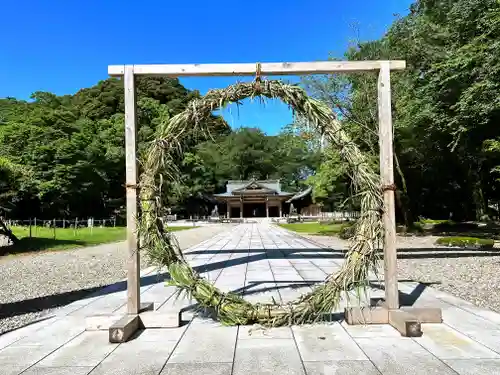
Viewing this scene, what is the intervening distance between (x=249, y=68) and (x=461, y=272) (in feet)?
20.8

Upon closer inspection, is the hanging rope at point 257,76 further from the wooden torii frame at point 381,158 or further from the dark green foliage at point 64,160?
the dark green foliage at point 64,160

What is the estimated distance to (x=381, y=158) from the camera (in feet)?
15.1

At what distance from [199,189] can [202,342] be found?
4521 cm

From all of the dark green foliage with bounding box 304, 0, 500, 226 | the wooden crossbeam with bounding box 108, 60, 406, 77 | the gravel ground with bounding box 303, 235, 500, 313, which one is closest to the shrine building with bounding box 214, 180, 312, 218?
the dark green foliage with bounding box 304, 0, 500, 226

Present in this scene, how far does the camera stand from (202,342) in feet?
12.8

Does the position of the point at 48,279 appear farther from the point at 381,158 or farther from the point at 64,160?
the point at 64,160

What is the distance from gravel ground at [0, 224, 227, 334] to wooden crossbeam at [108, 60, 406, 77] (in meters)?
3.30

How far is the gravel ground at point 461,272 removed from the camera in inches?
242

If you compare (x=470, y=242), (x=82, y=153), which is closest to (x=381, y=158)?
(x=470, y=242)

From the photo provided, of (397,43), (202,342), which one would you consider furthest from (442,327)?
(397,43)

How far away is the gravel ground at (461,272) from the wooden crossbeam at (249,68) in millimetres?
3370

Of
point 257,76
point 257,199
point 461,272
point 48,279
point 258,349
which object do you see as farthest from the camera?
point 257,199

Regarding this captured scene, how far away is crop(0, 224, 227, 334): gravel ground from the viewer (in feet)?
19.2

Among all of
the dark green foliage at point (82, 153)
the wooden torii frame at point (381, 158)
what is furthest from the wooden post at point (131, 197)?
the dark green foliage at point (82, 153)
